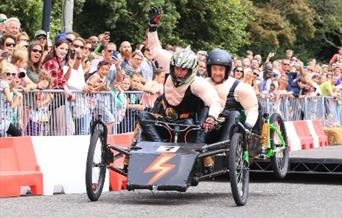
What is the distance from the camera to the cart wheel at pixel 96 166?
1191cm

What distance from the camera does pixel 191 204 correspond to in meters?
12.2

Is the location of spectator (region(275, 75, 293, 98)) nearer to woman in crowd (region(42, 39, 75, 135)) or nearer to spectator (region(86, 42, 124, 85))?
spectator (region(86, 42, 124, 85))

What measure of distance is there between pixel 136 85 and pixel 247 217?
22.2 feet

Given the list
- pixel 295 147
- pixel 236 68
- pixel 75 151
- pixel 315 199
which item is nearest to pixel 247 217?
pixel 315 199

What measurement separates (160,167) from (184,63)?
1.54 meters

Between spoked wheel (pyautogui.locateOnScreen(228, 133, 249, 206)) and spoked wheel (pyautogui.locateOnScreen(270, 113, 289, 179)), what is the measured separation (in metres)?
2.29

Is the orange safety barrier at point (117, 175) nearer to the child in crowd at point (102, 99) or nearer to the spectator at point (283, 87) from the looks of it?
the child in crowd at point (102, 99)

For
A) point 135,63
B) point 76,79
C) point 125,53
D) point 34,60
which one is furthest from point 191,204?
point 125,53

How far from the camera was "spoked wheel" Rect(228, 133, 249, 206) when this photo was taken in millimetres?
11841

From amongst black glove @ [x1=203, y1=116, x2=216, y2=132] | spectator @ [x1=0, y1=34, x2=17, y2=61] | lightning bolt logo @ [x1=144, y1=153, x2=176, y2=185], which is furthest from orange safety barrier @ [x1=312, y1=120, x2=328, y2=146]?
lightning bolt logo @ [x1=144, y1=153, x2=176, y2=185]

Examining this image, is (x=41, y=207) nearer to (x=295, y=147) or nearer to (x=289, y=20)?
(x=295, y=147)

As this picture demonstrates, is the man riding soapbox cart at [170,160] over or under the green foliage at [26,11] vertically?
under

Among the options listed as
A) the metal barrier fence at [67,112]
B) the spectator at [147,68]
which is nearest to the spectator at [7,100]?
the metal barrier fence at [67,112]

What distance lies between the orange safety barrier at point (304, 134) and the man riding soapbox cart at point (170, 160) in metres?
9.36
